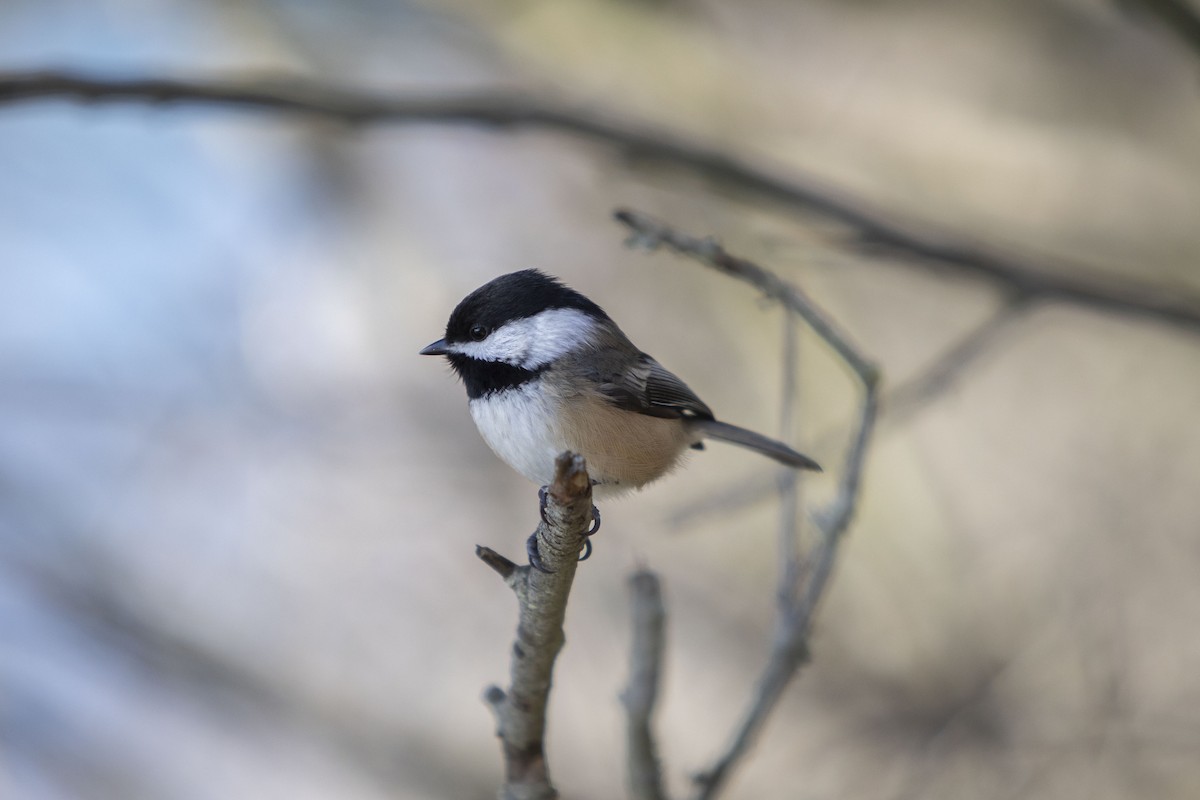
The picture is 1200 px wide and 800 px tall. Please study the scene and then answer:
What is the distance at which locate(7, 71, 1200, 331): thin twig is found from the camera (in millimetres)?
2850

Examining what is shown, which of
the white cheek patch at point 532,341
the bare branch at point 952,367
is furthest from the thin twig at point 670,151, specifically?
the white cheek patch at point 532,341

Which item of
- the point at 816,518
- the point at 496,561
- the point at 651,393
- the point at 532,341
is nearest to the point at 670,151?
the point at 651,393

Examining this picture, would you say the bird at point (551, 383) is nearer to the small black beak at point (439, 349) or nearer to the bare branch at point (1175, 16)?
the small black beak at point (439, 349)

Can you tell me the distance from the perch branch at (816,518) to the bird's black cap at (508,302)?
1.21 feet

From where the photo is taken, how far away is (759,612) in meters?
5.47

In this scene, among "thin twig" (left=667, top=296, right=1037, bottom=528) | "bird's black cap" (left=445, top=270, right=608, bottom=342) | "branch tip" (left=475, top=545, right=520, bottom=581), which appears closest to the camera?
"branch tip" (left=475, top=545, right=520, bottom=581)

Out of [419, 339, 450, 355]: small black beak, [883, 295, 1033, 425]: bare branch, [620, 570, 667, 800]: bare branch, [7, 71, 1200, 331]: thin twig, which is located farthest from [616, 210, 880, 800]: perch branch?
[7, 71, 1200, 331]: thin twig

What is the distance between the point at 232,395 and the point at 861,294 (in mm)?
3752

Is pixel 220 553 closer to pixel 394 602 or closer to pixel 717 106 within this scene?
pixel 394 602

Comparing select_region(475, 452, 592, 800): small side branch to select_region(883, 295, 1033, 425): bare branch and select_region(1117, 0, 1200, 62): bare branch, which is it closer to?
select_region(883, 295, 1033, 425): bare branch

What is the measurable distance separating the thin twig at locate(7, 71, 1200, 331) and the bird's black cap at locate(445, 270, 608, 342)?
832 millimetres

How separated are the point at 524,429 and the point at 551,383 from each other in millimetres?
156

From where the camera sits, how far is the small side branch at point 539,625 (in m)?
1.68

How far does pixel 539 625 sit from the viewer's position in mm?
1816
